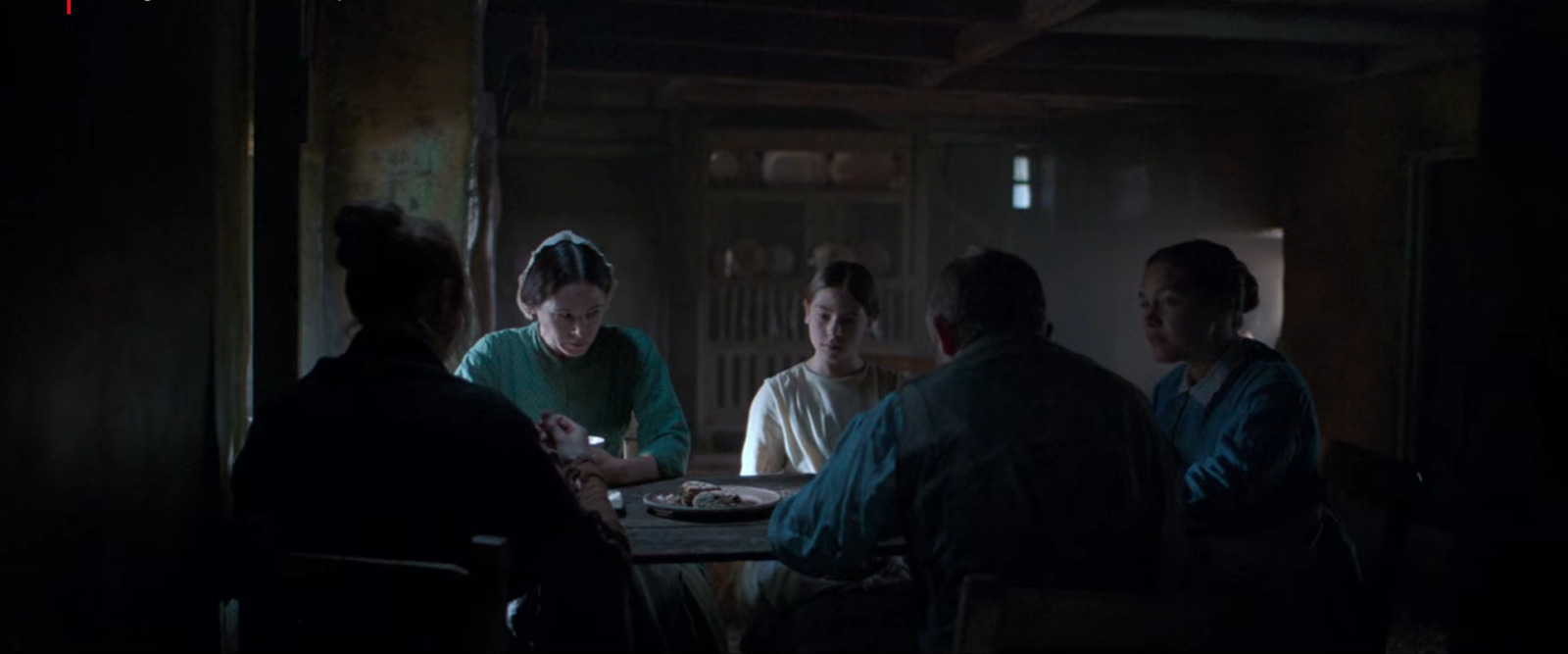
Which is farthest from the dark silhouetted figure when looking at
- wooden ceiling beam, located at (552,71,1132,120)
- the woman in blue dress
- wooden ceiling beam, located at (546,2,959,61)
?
wooden ceiling beam, located at (552,71,1132,120)

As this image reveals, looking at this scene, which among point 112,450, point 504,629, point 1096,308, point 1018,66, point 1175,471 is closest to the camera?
point 112,450

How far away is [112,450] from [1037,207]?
9.16 metres

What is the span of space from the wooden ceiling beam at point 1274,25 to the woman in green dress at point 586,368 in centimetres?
296

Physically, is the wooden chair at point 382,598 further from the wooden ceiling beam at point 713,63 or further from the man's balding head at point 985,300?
the wooden ceiling beam at point 713,63

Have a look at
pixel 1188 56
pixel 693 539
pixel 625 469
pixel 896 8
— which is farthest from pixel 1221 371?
pixel 1188 56

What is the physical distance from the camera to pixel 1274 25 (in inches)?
231

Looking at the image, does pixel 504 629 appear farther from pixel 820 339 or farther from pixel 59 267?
pixel 820 339

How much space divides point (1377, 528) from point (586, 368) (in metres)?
2.21

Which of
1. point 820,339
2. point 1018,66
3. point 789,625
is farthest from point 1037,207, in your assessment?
point 789,625

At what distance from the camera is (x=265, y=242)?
2.69 metres

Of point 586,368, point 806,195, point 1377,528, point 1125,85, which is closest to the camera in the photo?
point 1377,528

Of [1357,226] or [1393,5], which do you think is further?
[1357,226]

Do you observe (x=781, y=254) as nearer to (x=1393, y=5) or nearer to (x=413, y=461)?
(x=1393, y=5)

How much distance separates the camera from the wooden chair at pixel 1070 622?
1910 mm
